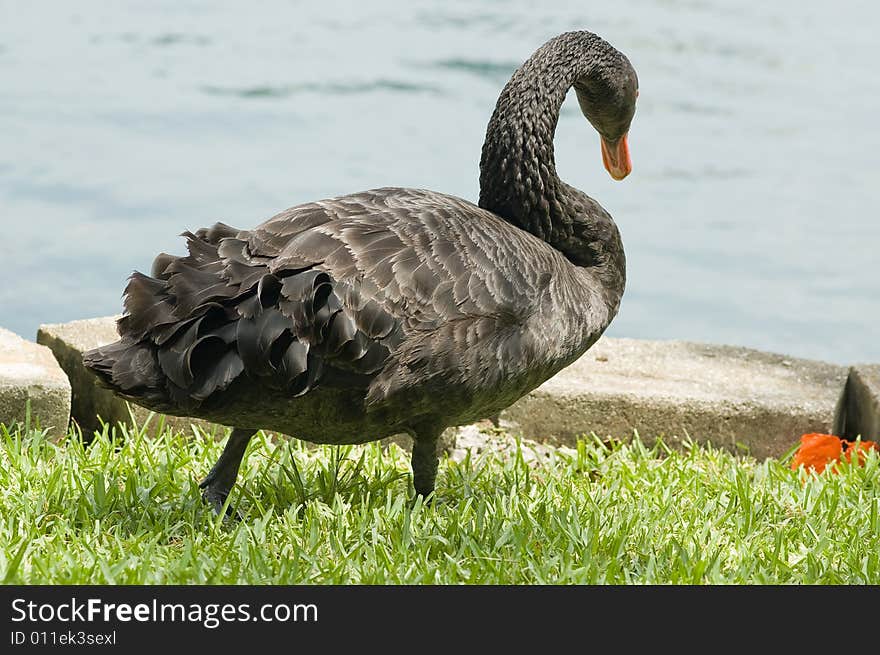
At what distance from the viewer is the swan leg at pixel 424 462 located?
3.69m

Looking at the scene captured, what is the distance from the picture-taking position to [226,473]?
3.80 metres

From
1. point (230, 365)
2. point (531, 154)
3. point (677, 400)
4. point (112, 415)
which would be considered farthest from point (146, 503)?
point (677, 400)

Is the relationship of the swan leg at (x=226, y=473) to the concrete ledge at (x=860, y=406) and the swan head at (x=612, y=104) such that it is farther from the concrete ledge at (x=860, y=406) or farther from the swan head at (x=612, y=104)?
the concrete ledge at (x=860, y=406)

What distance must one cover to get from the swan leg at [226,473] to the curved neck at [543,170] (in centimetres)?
114

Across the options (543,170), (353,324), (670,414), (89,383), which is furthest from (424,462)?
(89,383)

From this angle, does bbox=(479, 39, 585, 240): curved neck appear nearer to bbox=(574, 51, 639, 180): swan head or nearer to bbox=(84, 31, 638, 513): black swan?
bbox=(84, 31, 638, 513): black swan

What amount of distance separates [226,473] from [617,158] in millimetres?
1915

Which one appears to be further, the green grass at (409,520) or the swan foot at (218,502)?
the swan foot at (218,502)

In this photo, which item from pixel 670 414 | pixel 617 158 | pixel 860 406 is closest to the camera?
pixel 617 158

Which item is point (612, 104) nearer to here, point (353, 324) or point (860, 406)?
point (353, 324)

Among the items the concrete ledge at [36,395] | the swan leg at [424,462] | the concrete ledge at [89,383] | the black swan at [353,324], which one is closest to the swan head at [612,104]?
the black swan at [353,324]
